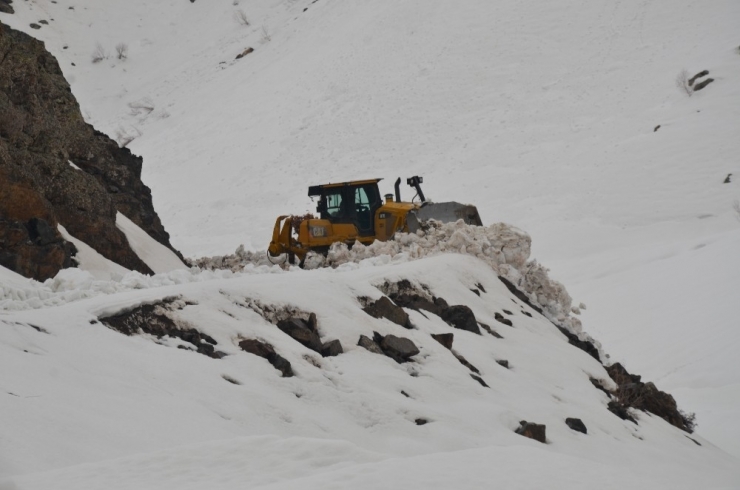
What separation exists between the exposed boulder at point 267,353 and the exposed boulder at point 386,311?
2246 millimetres

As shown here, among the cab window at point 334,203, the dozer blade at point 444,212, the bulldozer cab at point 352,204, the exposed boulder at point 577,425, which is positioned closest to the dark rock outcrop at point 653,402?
the exposed boulder at point 577,425

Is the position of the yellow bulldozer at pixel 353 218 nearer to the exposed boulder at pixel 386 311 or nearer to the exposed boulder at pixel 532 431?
the exposed boulder at pixel 386 311

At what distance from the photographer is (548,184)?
3556 cm

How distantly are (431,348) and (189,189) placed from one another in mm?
35345

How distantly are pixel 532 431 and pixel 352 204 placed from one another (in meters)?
11.5

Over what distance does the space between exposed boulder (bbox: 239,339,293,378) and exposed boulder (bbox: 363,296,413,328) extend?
2246 mm

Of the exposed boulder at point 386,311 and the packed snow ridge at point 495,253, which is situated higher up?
the packed snow ridge at point 495,253

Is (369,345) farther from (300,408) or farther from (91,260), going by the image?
(91,260)

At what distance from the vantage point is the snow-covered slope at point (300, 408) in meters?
5.36

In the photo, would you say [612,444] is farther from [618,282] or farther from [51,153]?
[618,282]

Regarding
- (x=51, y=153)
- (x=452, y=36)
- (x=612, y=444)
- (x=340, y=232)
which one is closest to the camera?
(x=612, y=444)

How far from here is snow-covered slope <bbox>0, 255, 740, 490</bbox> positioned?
211 inches

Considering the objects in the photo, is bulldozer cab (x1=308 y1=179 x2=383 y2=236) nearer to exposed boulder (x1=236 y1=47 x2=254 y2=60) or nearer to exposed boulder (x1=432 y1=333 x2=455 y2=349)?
exposed boulder (x1=432 y1=333 x2=455 y2=349)

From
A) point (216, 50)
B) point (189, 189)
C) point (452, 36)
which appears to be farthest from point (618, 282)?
point (216, 50)
